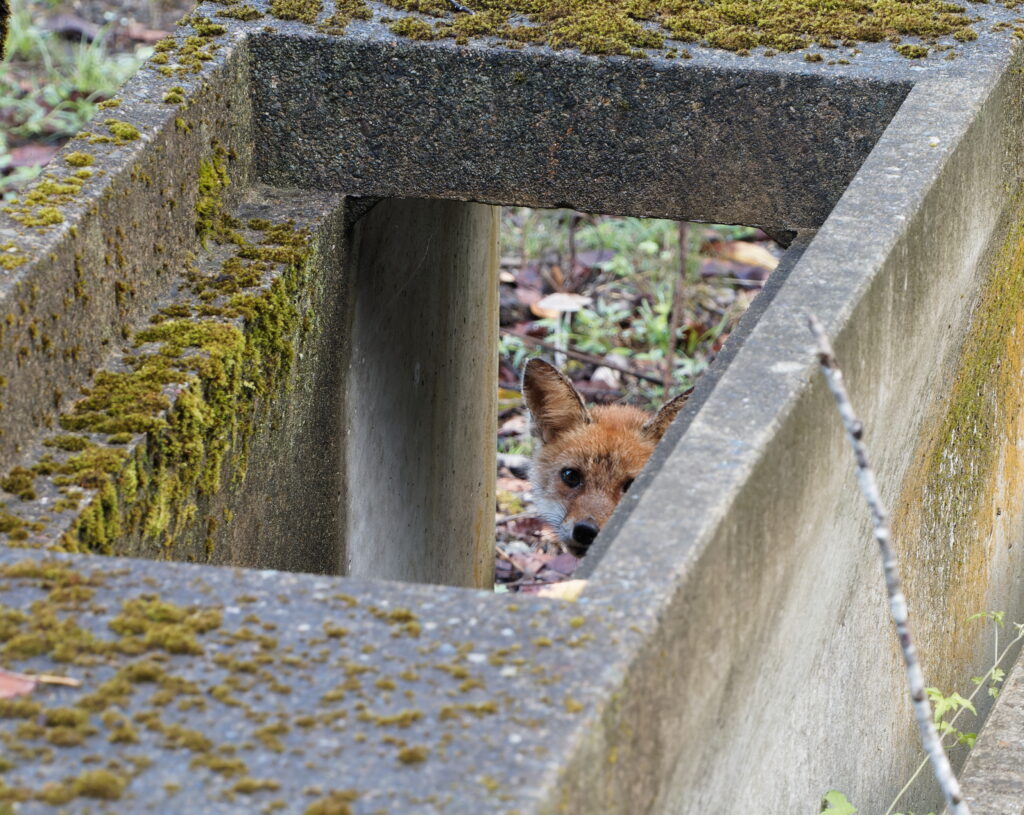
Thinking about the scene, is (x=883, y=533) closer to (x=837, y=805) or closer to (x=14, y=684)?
(x=837, y=805)

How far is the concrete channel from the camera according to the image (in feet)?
6.21

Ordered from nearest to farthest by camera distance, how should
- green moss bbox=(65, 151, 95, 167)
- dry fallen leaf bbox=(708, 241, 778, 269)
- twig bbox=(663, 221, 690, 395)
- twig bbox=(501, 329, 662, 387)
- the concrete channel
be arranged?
1. the concrete channel
2. green moss bbox=(65, 151, 95, 167)
3. twig bbox=(663, 221, 690, 395)
4. twig bbox=(501, 329, 662, 387)
5. dry fallen leaf bbox=(708, 241, 778, 269)

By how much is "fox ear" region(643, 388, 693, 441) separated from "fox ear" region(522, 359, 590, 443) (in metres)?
0.33

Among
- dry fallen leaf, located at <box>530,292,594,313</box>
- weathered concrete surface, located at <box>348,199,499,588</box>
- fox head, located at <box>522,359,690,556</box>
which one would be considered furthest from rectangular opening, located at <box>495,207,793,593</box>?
fox head, located at <box>522,359,690,556</box>

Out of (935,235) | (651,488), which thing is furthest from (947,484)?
(651,488)

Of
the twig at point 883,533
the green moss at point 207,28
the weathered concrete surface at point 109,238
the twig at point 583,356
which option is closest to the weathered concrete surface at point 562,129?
the green moss at point 207,28

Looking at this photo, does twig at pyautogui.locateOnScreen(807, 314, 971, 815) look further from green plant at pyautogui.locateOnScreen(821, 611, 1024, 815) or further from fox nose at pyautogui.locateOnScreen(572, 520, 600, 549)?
Result: fox nose at pyautogui.locateOnScreen(572, 520, 600, 549)

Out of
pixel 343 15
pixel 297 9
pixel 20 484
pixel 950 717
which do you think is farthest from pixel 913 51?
pixel 20 484

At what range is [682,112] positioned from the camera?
13.0 ft

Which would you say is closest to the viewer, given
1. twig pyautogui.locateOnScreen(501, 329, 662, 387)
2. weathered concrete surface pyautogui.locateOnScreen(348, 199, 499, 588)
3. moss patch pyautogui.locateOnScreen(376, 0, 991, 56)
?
moss patch pyautogui.locateOnScreen(376, 0, 991, 56)

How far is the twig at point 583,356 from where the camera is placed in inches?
352

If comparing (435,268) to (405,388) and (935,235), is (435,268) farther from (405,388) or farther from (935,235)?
(935,235)

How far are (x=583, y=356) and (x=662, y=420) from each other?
12.8 feet

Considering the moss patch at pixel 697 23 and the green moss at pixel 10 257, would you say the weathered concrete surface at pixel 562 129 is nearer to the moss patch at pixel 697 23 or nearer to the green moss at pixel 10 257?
the moss patch at pixel 697 23
